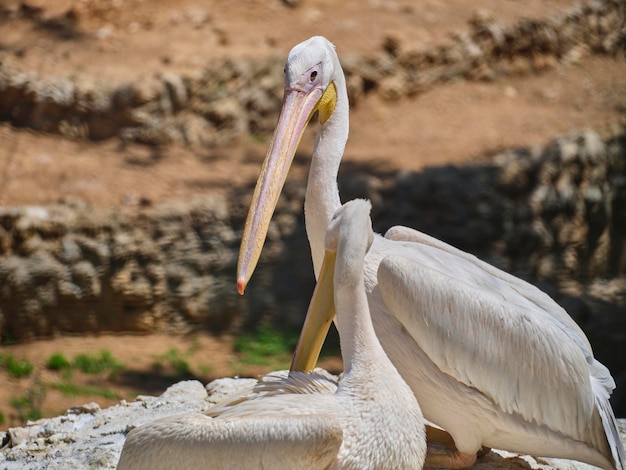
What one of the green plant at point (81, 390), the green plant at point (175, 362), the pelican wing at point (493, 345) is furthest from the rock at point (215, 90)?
the pelican wing at point (493, 345)

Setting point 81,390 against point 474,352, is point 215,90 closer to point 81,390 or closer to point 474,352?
point 81,390

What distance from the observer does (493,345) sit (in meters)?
3.75

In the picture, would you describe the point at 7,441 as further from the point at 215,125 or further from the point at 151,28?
the point at 151,28

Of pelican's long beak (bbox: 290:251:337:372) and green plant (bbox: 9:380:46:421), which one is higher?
pelican's long beak (bbox: 290:251:337:372)

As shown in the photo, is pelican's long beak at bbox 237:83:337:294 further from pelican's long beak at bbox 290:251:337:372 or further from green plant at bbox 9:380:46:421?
green plant at bbox 9:380:46:421

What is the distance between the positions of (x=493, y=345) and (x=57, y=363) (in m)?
4.10

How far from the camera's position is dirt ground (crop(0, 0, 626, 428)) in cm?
789

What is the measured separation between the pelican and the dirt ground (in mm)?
3353

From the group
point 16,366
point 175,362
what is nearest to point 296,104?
point 175,362

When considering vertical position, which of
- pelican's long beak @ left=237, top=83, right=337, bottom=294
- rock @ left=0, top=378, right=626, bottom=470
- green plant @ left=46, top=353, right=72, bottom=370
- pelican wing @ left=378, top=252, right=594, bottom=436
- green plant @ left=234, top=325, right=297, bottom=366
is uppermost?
pelican's long beak @ left=237, top=83, right=337, bottom=294

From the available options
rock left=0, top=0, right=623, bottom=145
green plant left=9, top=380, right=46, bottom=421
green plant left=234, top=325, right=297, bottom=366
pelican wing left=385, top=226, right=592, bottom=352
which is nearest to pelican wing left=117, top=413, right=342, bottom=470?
pelican wing left=385, top=226, right=592, bottom=352

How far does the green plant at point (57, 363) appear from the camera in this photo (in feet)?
22.6

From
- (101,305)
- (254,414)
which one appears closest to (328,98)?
(254,414)

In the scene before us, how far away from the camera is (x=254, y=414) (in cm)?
322
